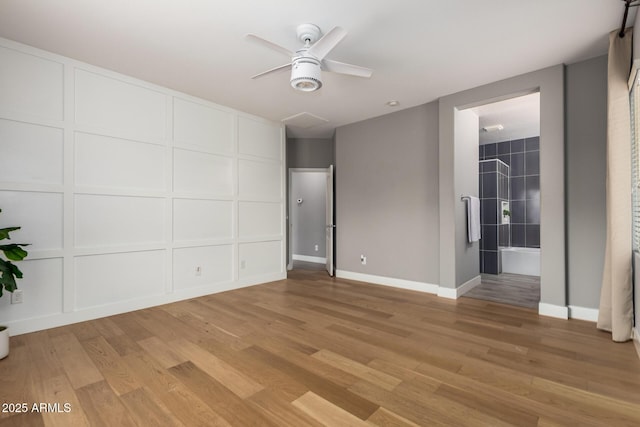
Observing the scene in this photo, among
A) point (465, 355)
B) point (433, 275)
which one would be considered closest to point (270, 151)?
point (433, 275)

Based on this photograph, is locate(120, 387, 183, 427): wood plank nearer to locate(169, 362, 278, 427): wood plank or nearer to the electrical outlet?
locate(169, 362, 278, 427): wood plank

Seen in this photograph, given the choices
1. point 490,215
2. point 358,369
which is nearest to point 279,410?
point 358,369

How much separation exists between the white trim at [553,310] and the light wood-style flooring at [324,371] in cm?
→ 11

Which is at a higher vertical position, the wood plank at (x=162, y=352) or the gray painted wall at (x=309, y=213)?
the gray painted wall at (x=309, y=213)

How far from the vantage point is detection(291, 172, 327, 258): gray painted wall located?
7598mm

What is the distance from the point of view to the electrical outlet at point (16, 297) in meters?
2.78

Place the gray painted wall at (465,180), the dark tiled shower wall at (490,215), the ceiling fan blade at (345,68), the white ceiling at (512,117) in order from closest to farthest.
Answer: the ceiling fan blade at (345,68), the gray painted wall at (465,180), the white ceiling at (512,117), the dark tiled shower wall at (490,215)

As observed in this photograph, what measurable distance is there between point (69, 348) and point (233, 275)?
2209 mm

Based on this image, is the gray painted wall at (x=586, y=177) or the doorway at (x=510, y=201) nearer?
the gray painted wall at (x=586, y=177)

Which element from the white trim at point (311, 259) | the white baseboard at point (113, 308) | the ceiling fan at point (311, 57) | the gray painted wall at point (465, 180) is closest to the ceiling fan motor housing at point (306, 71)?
the ceiling fan at point (311, 57)

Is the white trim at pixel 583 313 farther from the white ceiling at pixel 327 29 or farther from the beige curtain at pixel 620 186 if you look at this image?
the white ceiling at pixel 327 29

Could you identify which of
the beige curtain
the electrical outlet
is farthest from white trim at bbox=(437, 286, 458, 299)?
the electrical outlet

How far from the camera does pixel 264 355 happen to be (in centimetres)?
240

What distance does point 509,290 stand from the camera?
14.8 ft
